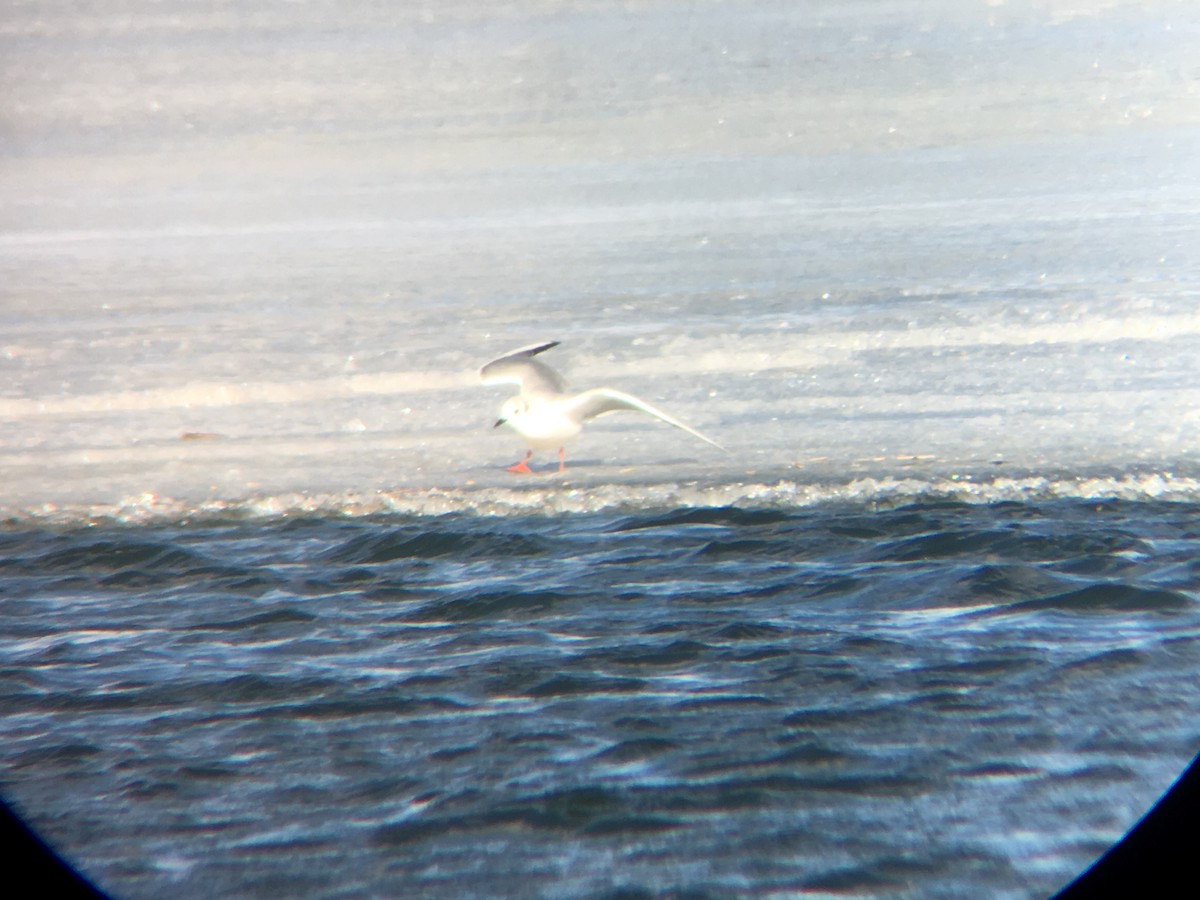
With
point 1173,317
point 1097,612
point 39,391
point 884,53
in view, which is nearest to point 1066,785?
point 1097,612

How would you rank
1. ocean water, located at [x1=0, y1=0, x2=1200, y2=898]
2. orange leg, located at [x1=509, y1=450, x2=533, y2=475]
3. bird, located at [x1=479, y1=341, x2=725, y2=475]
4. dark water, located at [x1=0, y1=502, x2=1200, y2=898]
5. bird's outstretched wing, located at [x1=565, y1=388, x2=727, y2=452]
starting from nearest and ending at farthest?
1. dark water, located at [x1=0, y1=502, x2=1200, y2=898]
2. ocean water, located at [x1=0, y1=0, x2=1200, y2=898]
3. bird's outstretched wing, located at [x1=565, y1=388, x2=727, y2=452]
4. bird, located at [x1=479, y1=341, x2=725, y2=475]
5. orange leg, located at [x1=509, y1=450, x2=533, y2=475]

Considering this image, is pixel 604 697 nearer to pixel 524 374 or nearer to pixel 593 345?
pixel 524 374

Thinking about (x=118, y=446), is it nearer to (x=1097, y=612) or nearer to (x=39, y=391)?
(x=39, y=391)

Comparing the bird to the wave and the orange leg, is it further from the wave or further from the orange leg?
the wave

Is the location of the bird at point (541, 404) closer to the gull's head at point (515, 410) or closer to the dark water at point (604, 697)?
the gull's head at point (515, 410)

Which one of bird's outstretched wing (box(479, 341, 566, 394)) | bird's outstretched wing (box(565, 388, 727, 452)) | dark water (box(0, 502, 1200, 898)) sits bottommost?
dark water (box(0, 502, 1200, 898))

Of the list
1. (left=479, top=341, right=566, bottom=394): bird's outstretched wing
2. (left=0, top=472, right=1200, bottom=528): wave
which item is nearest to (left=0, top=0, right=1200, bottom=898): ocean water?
(left=0, top=472, right=1200, bottom=528): wave

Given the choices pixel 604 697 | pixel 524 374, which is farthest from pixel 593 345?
pixel 604 697
